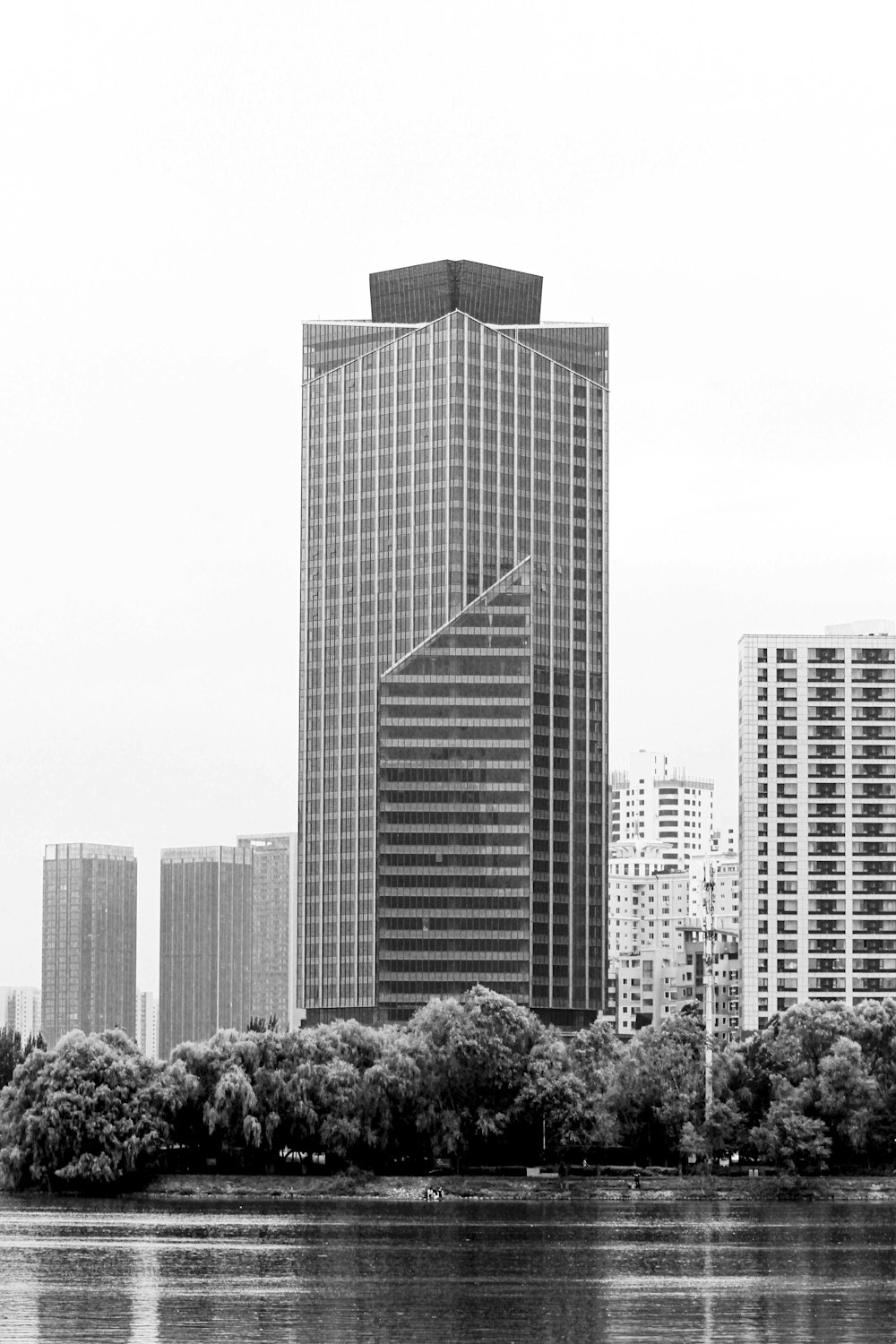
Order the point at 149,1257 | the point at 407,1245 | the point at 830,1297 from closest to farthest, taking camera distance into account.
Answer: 1. the point at 830,1297
2. the point at 149,1257
3. the point at 407,1245

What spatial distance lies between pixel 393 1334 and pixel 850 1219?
91889 millimetres

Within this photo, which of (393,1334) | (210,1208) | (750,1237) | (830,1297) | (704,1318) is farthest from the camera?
(210,1208)

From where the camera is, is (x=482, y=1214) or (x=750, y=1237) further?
(x=482, y=1214)

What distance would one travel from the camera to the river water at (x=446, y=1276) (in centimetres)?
9412

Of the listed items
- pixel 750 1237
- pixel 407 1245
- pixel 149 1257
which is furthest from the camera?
pixel 750 1237

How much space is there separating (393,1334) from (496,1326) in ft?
17.9

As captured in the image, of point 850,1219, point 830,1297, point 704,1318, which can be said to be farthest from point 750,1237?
point 704,1318

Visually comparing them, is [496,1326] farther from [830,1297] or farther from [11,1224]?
[11,1224]

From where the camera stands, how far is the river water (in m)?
94.1

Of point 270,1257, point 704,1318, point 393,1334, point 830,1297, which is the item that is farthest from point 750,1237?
point 393,1334

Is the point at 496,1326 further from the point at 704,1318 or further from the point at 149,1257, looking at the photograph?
the point at 149,1257

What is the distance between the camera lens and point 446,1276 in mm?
118438

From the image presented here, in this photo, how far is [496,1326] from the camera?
94.5 metres

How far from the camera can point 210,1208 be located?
190 metres
